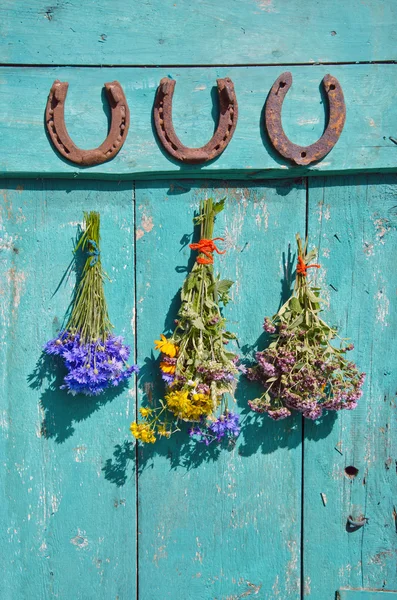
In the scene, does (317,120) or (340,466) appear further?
(340,466)

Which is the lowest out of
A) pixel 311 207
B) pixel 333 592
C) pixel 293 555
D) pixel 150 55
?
pixel 333 592

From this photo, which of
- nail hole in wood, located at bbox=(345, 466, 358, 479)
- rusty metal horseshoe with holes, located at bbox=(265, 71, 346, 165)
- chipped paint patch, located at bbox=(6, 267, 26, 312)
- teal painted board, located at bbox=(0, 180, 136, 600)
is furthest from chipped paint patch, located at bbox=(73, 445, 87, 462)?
rusty metal horseshoe with holes, located at bbox=(265, 71, 346, 165)

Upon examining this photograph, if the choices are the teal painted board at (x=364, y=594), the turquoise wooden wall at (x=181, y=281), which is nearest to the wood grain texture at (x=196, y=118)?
Result: the turquoise wooden wall at (x=181, y=281)

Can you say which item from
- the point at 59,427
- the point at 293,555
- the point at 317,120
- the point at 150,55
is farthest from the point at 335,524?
the point at 150,55

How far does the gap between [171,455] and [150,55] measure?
1.17m

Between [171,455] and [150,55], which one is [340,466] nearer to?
[171,455]

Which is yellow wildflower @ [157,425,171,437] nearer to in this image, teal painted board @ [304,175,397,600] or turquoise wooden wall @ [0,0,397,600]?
turquoise wooden wall @ [0,0,397,600]

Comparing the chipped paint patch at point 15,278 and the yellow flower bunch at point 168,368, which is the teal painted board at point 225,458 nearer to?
the yellow flower bunch at point 168,368

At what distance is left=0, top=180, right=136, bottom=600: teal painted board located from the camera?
5.09 ft

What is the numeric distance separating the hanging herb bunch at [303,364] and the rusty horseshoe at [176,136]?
0.35 meters

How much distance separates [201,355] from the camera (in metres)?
1.42

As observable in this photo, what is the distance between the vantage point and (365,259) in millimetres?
1570

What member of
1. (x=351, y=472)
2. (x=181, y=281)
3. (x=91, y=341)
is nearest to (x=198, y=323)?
(x=181, y=281)

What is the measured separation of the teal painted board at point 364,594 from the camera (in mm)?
1605
